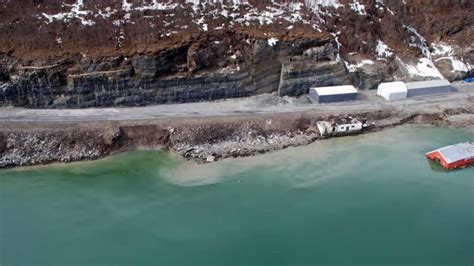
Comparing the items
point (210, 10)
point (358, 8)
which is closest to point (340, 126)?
point (358, 8)

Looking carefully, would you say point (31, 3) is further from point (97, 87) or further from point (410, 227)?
point (410, 227)

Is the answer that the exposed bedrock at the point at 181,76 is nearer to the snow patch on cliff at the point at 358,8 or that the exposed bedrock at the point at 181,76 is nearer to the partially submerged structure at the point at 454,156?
the snow patch on cliff at the point at 358,8

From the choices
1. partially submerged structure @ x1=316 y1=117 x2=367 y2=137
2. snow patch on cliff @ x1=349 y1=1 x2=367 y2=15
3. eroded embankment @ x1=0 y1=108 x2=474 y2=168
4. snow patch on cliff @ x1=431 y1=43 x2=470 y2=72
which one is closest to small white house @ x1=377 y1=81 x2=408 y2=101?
eroded embankment @ x1=0 y1=108 x2=474 y2=168

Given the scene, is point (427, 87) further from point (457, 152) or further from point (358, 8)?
point (358, 8)

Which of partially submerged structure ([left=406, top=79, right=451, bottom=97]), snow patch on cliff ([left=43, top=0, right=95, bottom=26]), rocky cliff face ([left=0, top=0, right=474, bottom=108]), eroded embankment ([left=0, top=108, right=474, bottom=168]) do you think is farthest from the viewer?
partially submerged structure ([left=406, top=79, right=451, bottom=97])

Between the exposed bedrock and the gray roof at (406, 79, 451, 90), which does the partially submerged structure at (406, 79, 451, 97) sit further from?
the exposed bedrock

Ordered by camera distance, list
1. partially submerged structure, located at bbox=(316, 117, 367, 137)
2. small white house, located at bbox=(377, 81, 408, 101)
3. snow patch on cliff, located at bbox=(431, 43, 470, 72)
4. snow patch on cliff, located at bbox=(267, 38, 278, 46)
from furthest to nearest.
A: snow patch on cliff, located at bbox=(431, 43, 470, 72) < small white house, located at bbox=(377, 81, 408, 101) < snow patch on cliff, located at bbox=(267, 38, 278, 46) < partially submerged structure, located at bbox=(316, 117, 367, 137)
